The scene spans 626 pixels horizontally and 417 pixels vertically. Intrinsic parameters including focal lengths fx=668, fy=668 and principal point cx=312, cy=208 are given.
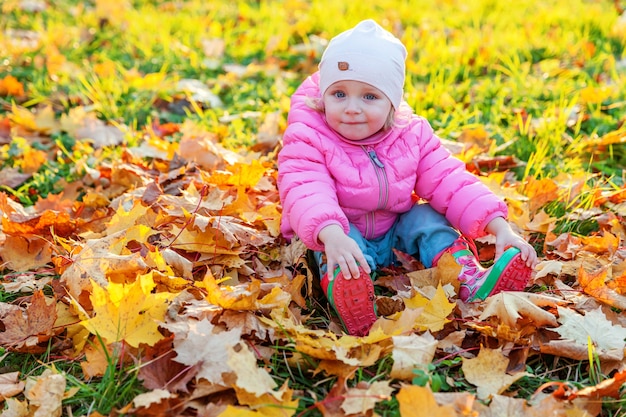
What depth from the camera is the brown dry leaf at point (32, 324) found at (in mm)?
1979

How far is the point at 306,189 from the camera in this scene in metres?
2.28

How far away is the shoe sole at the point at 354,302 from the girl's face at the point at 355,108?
0.57 meters

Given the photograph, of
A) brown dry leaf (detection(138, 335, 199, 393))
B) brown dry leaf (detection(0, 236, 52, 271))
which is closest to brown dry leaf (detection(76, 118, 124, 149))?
brown dry leaf (detection(0, 236, 52, 271))

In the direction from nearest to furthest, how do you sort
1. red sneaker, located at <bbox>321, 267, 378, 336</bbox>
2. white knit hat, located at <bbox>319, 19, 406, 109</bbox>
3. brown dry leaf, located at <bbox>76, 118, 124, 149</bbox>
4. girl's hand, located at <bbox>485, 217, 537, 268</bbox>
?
1. red sneaker, located at <bbox>321, 267, 378, 336</bbox>
2. girl's hand, located at <bbox>485, 217, 537, 268</bbox>
3. white knit hat, located at <bbox>319, 19, 406, 109</bbox>
4. brown dry leaf, located at <bbox>76, 118, 124, 149</bbox>

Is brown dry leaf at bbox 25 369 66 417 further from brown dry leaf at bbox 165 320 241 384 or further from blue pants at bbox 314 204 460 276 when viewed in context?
blue pants at bbox 314 204 460 276

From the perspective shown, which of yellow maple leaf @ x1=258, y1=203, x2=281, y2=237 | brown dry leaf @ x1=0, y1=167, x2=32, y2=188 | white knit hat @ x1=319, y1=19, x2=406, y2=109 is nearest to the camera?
white knit hat @ x1=319, y1=19, x2=406, y2=109

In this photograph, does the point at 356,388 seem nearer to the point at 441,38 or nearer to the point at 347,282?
the point at 347,282

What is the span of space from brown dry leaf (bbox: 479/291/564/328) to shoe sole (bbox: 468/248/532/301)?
0.08 metres

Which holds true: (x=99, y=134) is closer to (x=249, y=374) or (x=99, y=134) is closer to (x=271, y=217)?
(x=271, y=217)

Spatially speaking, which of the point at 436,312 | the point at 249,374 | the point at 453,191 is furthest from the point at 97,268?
the point at 453,191

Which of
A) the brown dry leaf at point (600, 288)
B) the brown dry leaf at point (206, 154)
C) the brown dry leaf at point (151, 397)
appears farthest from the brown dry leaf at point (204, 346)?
the brown dry leaf at point (206, 154)

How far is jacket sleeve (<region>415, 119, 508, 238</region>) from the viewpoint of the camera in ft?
7.73

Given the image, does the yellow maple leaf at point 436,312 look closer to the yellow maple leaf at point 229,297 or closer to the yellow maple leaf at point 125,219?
the yellow maple leaf at point 229,297

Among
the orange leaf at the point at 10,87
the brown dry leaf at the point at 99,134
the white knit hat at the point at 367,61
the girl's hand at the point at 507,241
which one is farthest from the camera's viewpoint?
the orange leaf at the point at 10,87
